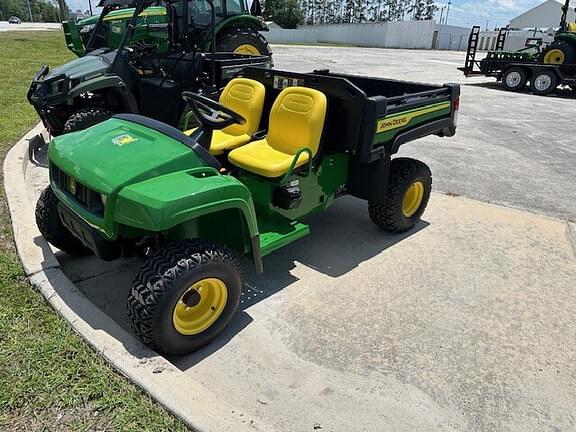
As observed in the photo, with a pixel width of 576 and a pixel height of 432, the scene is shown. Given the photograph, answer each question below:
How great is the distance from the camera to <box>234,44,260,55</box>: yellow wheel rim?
771cm

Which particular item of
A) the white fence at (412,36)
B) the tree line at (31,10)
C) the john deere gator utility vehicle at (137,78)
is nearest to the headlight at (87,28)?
the john deere gator utility vehicle at (137,78)

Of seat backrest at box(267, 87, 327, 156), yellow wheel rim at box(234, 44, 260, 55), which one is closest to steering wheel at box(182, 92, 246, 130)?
seat backrest at box(267, 87, 327, 156)

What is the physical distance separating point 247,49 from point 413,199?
4809 millimetres

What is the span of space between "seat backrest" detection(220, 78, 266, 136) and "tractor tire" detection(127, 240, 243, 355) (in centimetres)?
153

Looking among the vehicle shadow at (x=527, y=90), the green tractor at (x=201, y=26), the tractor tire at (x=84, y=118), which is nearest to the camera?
the tractor tire at (x=84, y=118)

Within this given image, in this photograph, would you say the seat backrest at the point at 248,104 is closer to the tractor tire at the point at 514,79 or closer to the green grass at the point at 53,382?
the green grass at the point at 53,382

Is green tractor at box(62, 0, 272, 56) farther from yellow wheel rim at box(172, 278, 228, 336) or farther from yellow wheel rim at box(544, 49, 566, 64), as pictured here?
yellow wheel rim at box(544, 49, 566, 64)

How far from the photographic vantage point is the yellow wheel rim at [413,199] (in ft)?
13.5

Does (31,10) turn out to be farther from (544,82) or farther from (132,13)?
(544,82)

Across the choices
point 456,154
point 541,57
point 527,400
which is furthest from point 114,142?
point 541,57

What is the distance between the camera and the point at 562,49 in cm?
→ 1269

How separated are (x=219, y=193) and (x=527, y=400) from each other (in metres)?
1.82

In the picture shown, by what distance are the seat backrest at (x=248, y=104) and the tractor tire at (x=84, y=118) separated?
2.19 meters

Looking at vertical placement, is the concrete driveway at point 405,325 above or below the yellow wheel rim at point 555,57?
below
